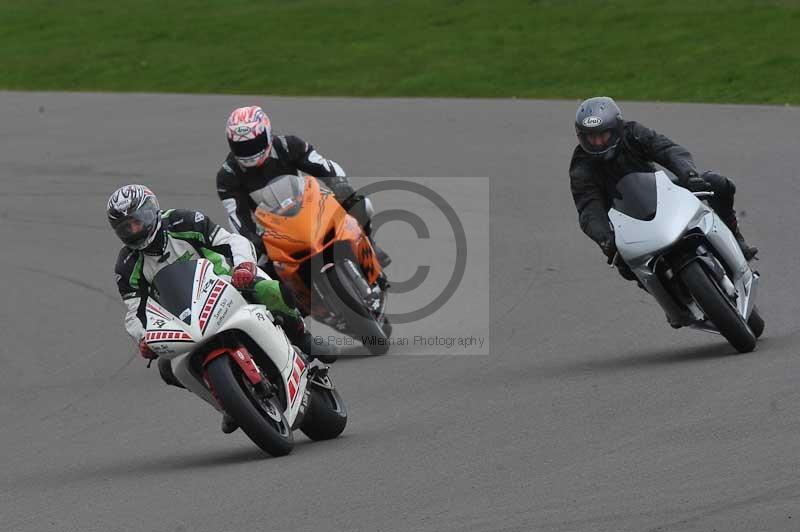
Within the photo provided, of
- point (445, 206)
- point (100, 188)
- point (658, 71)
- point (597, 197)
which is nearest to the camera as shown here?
point (597, 197)

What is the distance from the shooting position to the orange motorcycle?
10.7 meters

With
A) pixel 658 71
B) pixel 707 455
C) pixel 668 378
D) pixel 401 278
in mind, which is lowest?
pixel 658 71

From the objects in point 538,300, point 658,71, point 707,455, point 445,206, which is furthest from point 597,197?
point 658,71

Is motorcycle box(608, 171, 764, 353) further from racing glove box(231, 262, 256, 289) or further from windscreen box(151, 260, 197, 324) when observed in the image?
windscreen box(151, 260, 197, 324)

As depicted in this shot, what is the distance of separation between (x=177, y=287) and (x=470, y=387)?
2.43 m

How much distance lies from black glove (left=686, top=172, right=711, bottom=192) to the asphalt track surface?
3.34 ft

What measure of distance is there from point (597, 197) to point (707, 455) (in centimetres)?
330

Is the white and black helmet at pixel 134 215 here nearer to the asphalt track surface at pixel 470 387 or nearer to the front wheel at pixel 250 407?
the front wheel at pixel 250 407

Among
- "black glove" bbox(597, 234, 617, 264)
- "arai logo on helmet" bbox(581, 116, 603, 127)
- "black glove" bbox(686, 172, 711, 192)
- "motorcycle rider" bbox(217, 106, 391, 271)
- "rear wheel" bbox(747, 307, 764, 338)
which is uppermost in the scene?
"arai logo on helmet" bbox(581, 116, 603, 127)

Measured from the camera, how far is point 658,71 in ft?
70.4

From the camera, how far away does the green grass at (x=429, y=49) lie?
69.7ft

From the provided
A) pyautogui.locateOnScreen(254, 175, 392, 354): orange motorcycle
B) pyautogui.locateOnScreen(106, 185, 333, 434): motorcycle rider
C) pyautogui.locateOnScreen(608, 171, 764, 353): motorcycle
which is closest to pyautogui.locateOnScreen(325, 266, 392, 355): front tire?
pyautogui.locateOnScreen(254, 175, 392, 354): orange motorcycle

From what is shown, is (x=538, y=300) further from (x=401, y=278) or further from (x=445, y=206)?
(x=445, y=206)

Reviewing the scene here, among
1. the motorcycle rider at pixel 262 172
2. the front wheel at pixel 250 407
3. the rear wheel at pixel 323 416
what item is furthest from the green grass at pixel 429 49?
the front wheel at pixel 250 407
